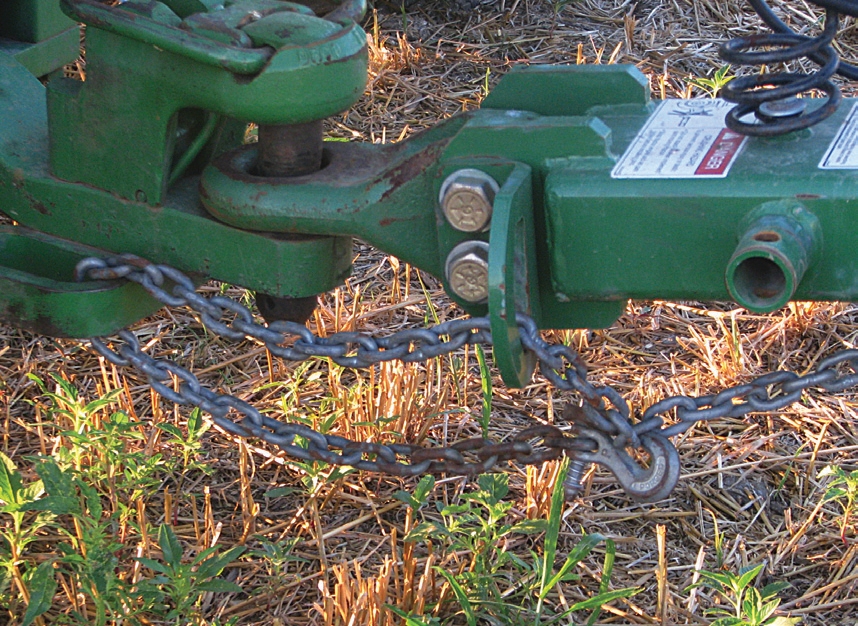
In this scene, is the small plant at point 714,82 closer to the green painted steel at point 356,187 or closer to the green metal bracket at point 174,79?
the green painted steel at point 356,187

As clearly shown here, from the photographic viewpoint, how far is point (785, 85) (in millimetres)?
1568

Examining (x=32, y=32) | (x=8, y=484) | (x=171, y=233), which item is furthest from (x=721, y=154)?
(x=32, y=32)

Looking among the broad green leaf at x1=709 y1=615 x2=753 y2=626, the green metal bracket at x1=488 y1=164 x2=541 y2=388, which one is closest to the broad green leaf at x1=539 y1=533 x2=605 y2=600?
the broad green leaf at x1=709 y1=615 x2=753 y2=626

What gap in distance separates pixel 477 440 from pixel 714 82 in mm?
2110

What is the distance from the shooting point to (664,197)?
1461 millimetres

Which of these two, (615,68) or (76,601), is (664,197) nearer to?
(615,68)

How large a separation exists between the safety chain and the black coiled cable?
1.10ft

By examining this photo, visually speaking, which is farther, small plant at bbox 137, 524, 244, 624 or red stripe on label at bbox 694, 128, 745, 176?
small plant at bbox 137, 524, 244, 624

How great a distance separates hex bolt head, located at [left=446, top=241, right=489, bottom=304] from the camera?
1.55 metres

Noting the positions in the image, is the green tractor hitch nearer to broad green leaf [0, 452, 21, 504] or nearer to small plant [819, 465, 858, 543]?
broad green leaf [0, 452, 21, 504]

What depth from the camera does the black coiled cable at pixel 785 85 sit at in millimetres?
1547

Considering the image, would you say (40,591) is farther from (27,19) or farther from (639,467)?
(27,19)

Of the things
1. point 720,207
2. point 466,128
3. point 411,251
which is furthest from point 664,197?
point 411,251

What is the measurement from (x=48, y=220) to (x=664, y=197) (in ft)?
3.56
